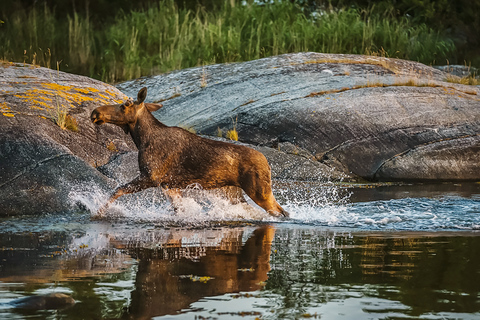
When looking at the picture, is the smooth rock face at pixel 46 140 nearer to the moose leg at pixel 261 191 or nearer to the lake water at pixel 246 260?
the lake water at pixel 246 260

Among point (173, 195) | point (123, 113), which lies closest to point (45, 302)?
point (173, 195)

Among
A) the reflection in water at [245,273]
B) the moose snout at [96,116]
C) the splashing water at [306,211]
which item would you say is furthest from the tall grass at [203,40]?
the reflection in water at [245,273]

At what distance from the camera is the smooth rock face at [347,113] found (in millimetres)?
14266

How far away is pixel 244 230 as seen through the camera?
824cm

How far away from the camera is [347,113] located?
15039 millimetres

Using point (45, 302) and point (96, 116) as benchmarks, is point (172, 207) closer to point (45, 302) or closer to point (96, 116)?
point (96, 116)

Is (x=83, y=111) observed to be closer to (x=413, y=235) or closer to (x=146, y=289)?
→ (x=413, y=235)

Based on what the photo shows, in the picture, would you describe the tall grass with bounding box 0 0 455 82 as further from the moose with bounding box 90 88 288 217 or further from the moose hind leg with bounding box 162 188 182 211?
the moose hind leg with bounding box 162 188 182 211

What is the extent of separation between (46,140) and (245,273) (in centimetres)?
586

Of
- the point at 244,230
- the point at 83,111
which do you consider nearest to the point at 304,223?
the point at 244,230

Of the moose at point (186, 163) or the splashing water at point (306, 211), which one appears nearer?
the splashing water at point (306, 211)

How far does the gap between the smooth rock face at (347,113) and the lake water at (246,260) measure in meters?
3.86

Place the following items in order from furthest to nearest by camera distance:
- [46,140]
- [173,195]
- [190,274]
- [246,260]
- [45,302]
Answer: [46,140]
[173,195]
[246,260]
[190,274]
[45,302]

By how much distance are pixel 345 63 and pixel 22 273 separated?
13.1 m
